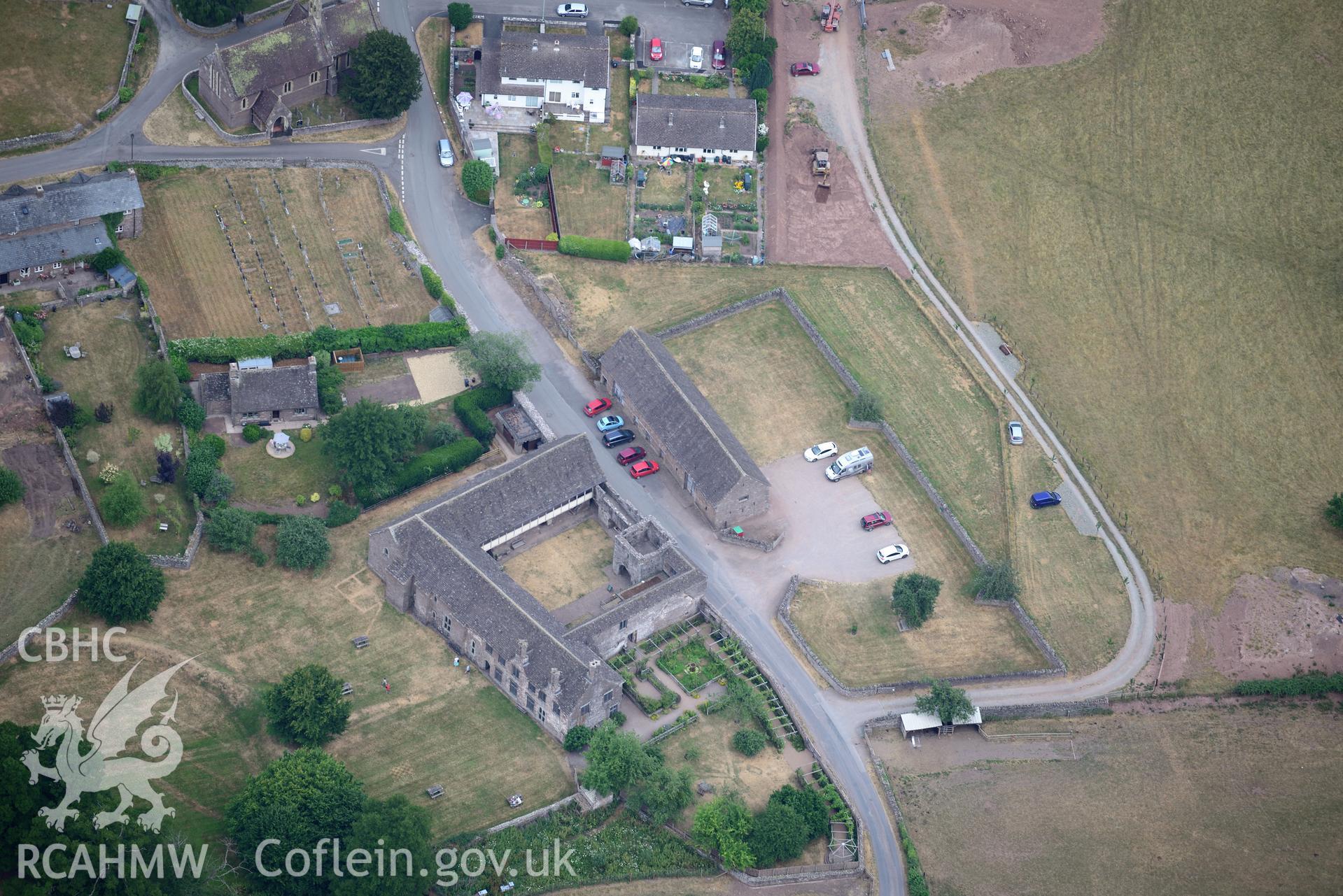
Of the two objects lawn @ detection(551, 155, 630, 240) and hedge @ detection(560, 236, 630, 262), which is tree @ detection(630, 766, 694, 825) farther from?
lawn @ detection(551, 155, 630, 240)

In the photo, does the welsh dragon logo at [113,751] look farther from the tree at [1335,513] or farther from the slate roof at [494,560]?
the tree at [1335,513]

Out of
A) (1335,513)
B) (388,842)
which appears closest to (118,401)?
(388,842)

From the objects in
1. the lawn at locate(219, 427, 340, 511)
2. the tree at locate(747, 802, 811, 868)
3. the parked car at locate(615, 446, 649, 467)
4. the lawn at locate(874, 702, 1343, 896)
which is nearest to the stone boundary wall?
the lawn at locate(219, 427, 340, 511)

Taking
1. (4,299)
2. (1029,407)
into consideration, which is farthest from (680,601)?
(4,299)

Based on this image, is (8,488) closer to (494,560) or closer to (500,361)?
(494,560)

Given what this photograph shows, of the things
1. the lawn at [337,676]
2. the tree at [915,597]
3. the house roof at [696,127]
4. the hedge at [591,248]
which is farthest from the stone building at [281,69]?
the tree at [915,597]

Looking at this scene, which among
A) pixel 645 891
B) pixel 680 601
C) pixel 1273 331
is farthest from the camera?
pixel 1273 331

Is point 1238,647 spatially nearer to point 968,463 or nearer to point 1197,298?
point 968,463
